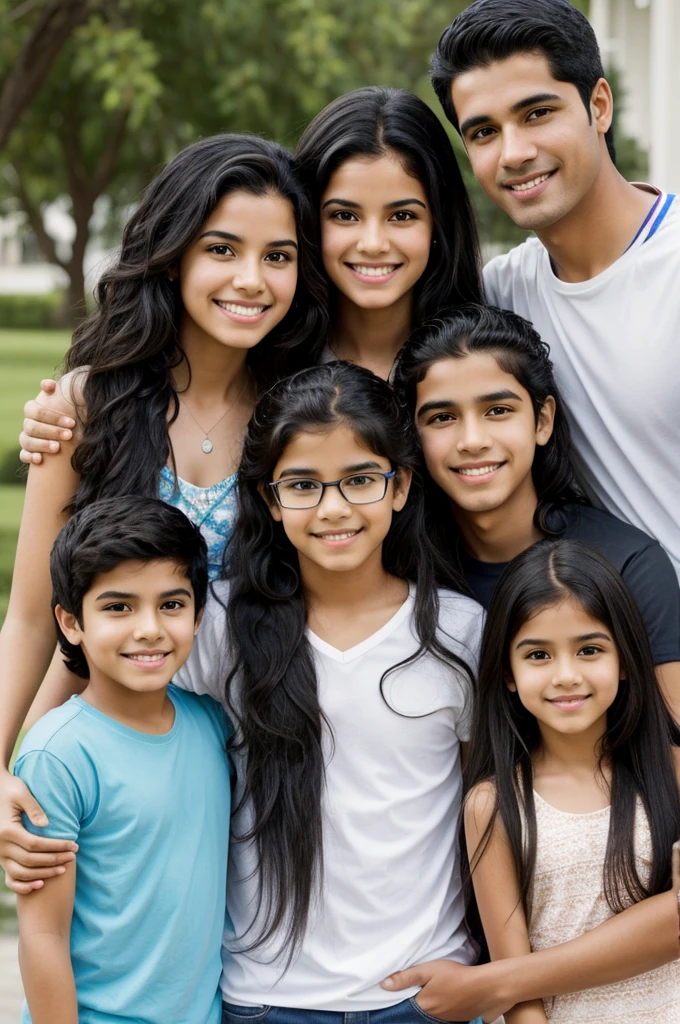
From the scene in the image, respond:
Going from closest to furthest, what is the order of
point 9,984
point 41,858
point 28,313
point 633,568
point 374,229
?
point 41,858, point 633,568, point 374,229, point 9,984, point 28,313

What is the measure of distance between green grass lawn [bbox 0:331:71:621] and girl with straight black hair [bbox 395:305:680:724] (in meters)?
1.07

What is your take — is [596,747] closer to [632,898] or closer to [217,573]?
[632,898]

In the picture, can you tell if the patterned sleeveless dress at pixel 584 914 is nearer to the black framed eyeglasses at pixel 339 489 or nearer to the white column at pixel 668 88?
the black framed eyeglasses at pixel 339 489

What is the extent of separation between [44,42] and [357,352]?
7.73 m

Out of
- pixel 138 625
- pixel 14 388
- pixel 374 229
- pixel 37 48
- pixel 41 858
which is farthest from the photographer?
pixel 14 388

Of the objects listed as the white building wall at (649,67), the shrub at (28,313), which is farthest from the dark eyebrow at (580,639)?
the shrub at (28,313)

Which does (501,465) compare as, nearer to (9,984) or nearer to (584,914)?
(584,914)

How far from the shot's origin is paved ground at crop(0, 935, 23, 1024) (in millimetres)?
4043

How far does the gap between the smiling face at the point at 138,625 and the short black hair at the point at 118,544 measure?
2 cm

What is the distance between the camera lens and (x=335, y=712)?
2635 millimetres

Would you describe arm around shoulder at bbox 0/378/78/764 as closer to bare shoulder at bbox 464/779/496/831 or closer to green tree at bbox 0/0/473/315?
bare shoulder at bbox 464/779/496/831

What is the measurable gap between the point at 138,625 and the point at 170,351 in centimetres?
85

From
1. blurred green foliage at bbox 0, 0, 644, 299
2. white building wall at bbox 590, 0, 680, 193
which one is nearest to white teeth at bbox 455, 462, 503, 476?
blurred green foliage at bbox 0, 0, 644, 299

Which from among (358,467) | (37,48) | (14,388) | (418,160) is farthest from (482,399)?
(14,388)
